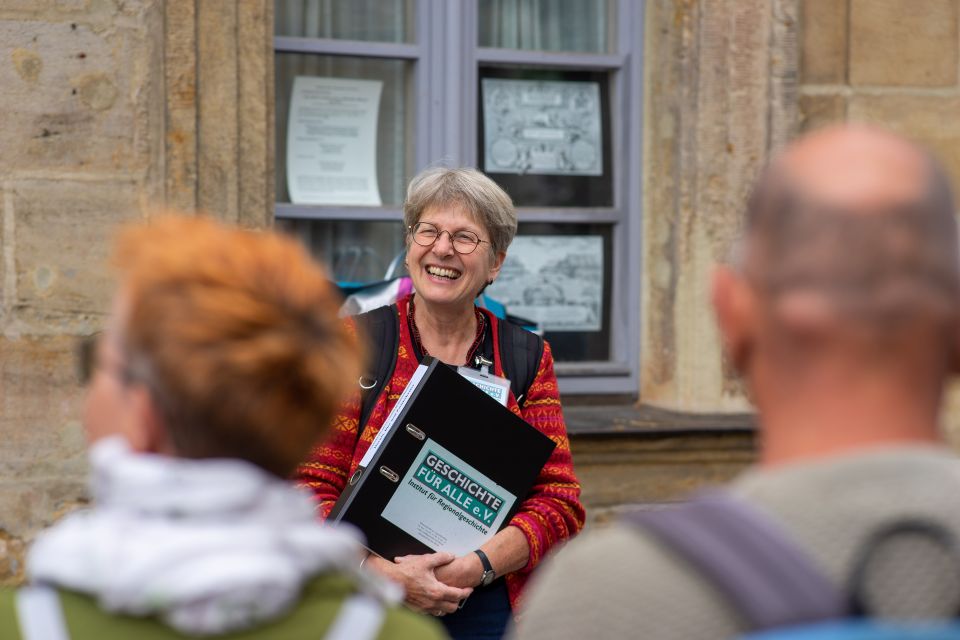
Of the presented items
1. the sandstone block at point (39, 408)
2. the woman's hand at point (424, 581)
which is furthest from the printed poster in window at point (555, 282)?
the woman's hand at point (424, 581)

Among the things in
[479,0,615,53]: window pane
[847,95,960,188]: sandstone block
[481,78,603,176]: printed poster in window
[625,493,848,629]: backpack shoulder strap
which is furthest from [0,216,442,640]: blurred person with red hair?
[847,95,960,188]: sandstone block

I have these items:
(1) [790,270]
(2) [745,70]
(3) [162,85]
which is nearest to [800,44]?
(2) [745,70]

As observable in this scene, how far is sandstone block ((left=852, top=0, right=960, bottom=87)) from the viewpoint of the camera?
5.30 meters

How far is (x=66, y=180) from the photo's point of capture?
443 centimetres

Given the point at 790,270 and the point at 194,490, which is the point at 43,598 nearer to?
the point at 194,490

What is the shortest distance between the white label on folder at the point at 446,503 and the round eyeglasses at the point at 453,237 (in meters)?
0.56

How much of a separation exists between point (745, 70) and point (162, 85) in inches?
84.4

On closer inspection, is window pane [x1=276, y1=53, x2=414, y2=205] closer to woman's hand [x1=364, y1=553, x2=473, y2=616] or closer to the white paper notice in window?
the white paper notice in window

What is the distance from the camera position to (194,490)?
1411 mm

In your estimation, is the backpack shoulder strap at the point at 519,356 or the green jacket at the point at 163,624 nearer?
the green jacket at the point at 163,624

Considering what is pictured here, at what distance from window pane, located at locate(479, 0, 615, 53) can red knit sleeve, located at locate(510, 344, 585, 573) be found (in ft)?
7.41

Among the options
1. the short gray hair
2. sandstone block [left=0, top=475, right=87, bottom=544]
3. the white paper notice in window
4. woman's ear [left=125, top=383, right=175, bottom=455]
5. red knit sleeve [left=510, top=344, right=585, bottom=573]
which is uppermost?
the white paper notice in window

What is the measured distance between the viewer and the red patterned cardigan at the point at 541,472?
314cm

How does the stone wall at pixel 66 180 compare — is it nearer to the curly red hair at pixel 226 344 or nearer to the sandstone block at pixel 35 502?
the sandstone block at pixel 35 502
